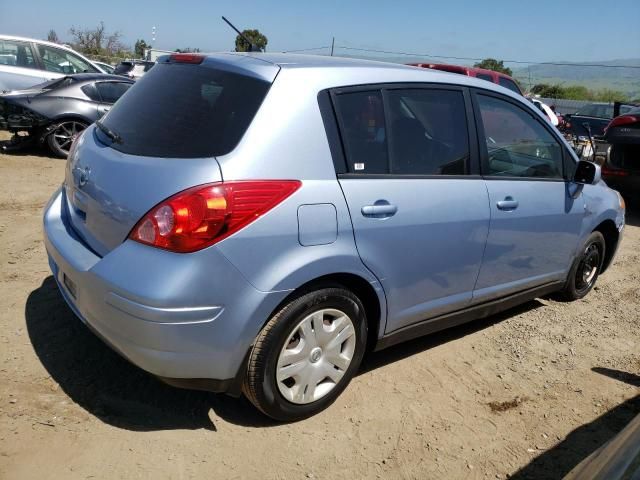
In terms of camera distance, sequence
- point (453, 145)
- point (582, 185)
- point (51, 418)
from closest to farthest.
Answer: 1. point (51, 418)
2. point (453, 145)
3. point (582, 185)

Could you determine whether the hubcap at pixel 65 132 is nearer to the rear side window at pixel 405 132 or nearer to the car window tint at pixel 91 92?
the car window tint at pixel 91 92

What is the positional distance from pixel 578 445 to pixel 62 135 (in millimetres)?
8334

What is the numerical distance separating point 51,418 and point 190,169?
139 centimetres

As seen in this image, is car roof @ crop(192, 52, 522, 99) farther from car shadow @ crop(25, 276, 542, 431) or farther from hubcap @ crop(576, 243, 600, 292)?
hubcap @ crop(576, 243, 600, 292)

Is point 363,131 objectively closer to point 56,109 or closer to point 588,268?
point 588,268

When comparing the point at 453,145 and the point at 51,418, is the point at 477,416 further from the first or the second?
the point at 51,418

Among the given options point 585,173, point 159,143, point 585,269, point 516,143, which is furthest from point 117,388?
point 585,269

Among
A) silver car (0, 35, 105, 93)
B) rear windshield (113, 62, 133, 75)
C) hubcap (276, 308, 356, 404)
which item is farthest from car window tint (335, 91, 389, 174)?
rear windshield (113, 62, 133, 75)

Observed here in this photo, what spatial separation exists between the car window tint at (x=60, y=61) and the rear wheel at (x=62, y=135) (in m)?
2.75

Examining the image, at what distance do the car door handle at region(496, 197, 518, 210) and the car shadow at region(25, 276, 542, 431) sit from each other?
44.9 inches

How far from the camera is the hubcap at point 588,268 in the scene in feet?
15.7

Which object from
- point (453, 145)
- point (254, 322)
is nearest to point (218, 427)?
point (254, 322)

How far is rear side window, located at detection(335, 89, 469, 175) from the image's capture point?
2.93 metres

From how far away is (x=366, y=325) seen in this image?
122 inches
